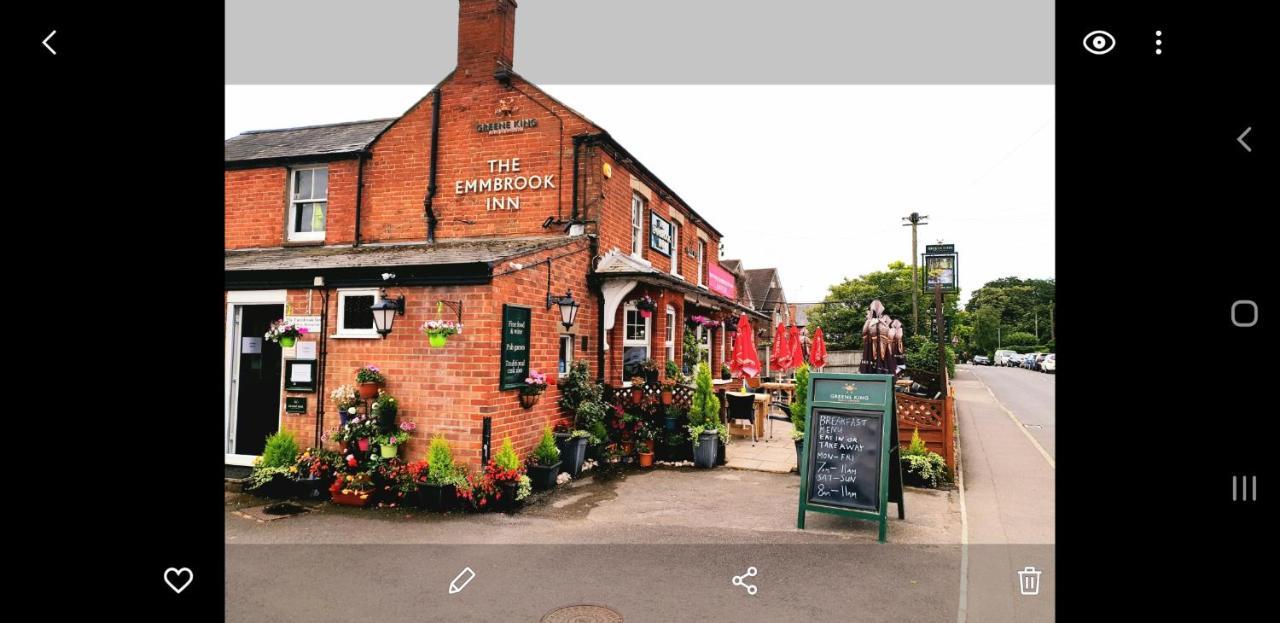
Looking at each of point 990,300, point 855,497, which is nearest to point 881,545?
point 855,497

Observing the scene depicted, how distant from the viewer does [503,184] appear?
1104cm

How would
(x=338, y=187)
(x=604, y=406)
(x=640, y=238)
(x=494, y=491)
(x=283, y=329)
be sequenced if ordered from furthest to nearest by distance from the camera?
(x=640, y=238) → (x=338, y=187) → (x=604, y=406) → (x=283, y=329) → (x=494, y=491)

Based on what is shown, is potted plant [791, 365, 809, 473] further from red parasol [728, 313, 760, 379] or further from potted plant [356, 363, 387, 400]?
potted plant [356, 363, 387, 400]

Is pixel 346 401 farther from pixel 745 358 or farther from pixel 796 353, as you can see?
pixel 796 353

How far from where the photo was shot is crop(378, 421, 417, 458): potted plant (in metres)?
7.54

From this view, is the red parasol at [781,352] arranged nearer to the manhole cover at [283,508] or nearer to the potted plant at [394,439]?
the potted plant at [394,439]

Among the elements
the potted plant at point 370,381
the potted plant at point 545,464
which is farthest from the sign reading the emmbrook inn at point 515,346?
the potted plant at point 370,381

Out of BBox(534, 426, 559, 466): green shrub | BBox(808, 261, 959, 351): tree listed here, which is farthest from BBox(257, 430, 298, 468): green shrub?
BBox(808, 261, 959, 351): tree

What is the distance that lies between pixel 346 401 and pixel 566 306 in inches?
122

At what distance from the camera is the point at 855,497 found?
6328mm

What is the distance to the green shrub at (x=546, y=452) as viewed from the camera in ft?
26.8
